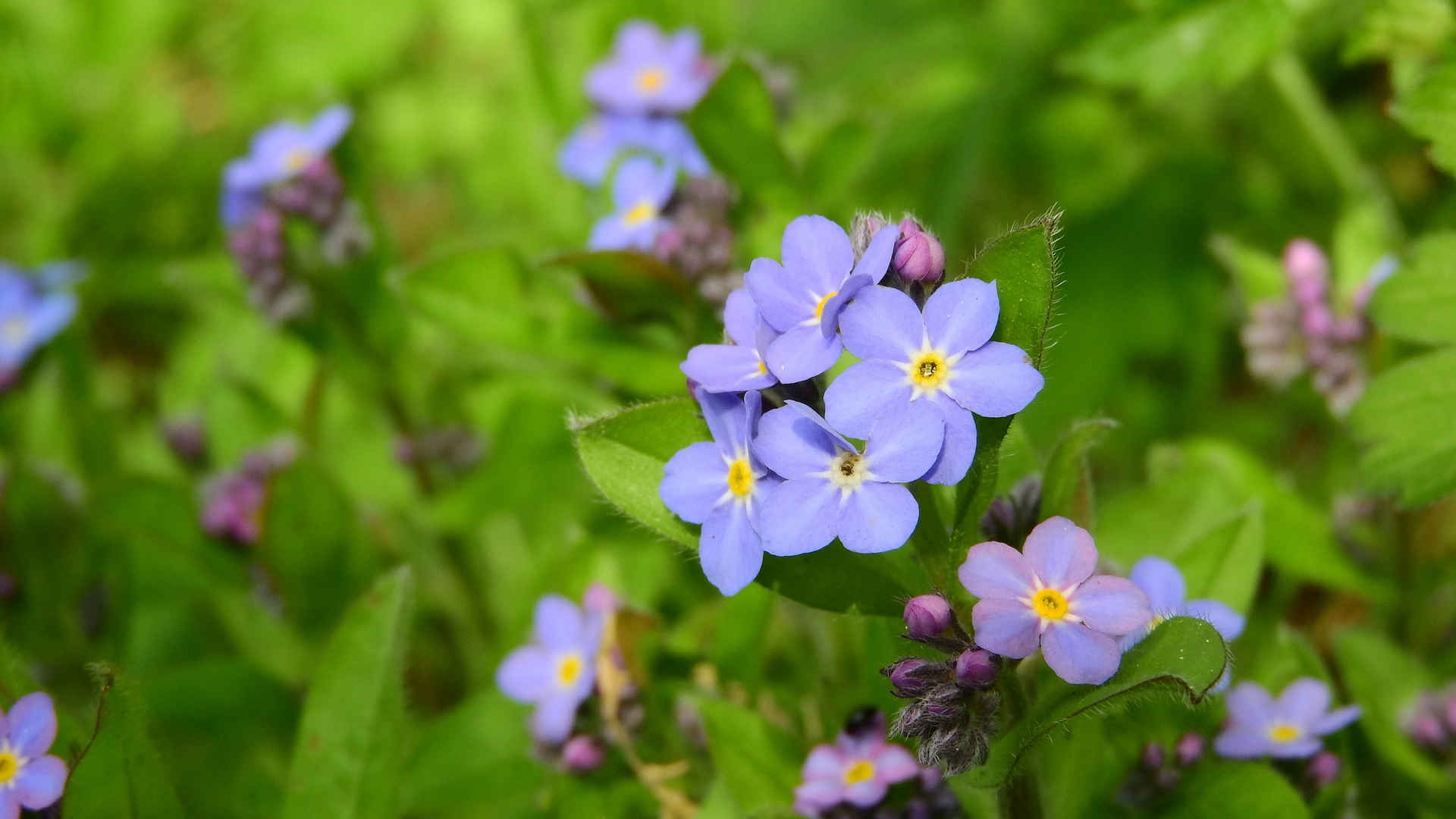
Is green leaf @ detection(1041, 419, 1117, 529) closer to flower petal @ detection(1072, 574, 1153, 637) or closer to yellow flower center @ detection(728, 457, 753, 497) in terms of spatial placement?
flower petal @ detection(1072, 574, 1153, 637)

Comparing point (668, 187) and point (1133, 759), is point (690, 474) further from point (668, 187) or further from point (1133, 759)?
point (668, 187)

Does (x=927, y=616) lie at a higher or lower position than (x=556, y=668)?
higher

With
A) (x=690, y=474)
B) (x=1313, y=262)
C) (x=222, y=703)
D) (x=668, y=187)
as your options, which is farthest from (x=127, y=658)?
(x=1313, y=262)

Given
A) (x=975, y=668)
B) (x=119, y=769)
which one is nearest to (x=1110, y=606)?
(x=975, y=668)

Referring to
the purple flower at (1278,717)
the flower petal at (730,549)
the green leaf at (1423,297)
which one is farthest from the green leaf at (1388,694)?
the flower petal at (730,549)

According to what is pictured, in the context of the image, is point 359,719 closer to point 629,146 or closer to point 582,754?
point 582,754

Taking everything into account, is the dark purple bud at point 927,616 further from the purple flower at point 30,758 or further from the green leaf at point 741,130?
the green leaf at point 741,130

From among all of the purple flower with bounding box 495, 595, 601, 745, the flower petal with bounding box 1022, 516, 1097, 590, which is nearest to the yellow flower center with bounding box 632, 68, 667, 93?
the purple flower with bounding box 495, 595, 601, 745
